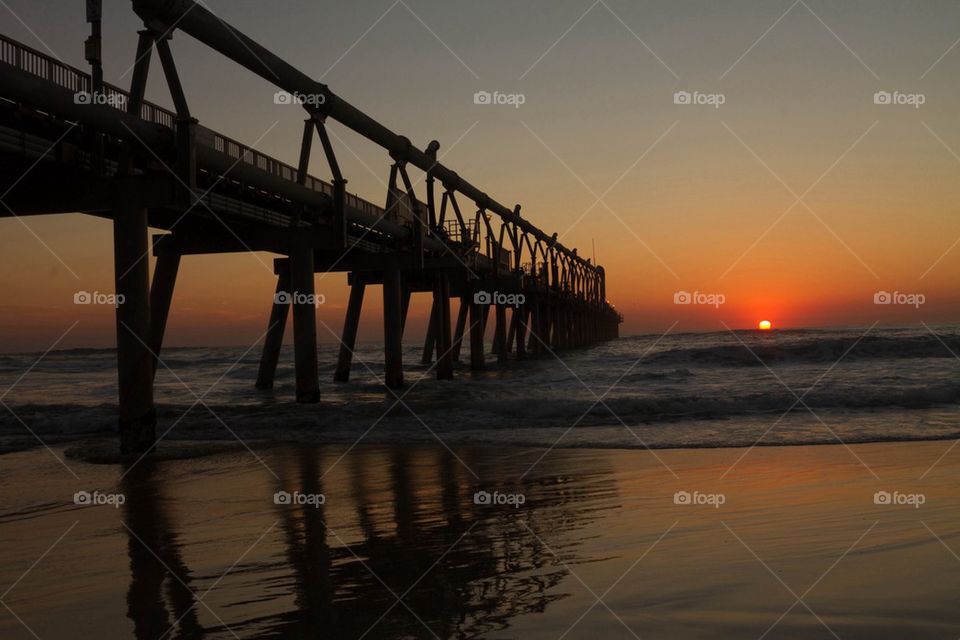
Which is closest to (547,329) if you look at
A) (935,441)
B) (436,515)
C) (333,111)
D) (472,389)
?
(472,389)

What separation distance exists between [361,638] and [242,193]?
61.0 ft

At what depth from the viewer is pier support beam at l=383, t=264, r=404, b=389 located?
3183 centimetres

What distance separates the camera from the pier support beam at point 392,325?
31.8 meters

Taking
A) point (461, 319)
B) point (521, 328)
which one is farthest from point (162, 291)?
point (521, 328)

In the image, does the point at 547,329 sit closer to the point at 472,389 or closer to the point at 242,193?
the point at 472,389

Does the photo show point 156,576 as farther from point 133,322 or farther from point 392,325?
point 392,325

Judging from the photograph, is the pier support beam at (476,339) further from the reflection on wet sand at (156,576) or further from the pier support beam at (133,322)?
the reflection on wet sand at (156,576)

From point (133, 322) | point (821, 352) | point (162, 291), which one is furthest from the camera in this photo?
point (821, 352)

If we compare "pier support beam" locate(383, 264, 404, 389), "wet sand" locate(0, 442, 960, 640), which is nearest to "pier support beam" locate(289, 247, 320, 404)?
"pier support beam" locate(383, 264, 404, 389)

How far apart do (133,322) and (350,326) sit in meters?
26.2

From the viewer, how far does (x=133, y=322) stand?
14328 mm

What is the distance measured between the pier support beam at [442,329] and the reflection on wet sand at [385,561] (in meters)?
27.9

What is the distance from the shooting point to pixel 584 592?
16.3 feet

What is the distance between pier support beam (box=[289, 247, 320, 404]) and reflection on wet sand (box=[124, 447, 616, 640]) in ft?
47.3
